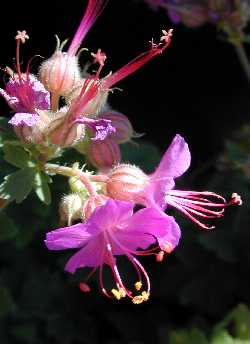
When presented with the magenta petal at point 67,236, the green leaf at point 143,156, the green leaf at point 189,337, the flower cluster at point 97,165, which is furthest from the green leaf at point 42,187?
the green leaf at point 189,337

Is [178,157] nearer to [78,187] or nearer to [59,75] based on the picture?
[78,187]

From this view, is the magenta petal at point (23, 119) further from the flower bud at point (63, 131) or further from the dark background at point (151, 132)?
the dark background at point (151, 132)

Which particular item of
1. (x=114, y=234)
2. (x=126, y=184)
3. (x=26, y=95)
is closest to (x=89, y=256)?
(x=114, y=234)

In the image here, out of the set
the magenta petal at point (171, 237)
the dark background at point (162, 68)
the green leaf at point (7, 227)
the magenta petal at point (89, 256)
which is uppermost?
the magenta petal at point (171, 237)

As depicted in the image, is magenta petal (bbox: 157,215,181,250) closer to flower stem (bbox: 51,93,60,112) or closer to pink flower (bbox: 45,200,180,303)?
pink flower (bbox: 45,200,180,303)

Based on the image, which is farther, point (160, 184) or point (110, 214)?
point (160, 184)

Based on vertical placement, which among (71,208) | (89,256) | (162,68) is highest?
(71,208)

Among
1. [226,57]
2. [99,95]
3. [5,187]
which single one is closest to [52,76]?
[99,95]

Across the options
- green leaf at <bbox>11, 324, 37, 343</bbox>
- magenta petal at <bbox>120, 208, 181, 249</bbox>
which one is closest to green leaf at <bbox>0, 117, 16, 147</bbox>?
magenta petal at <bbox>120, 208, 181, 249</bbox>
